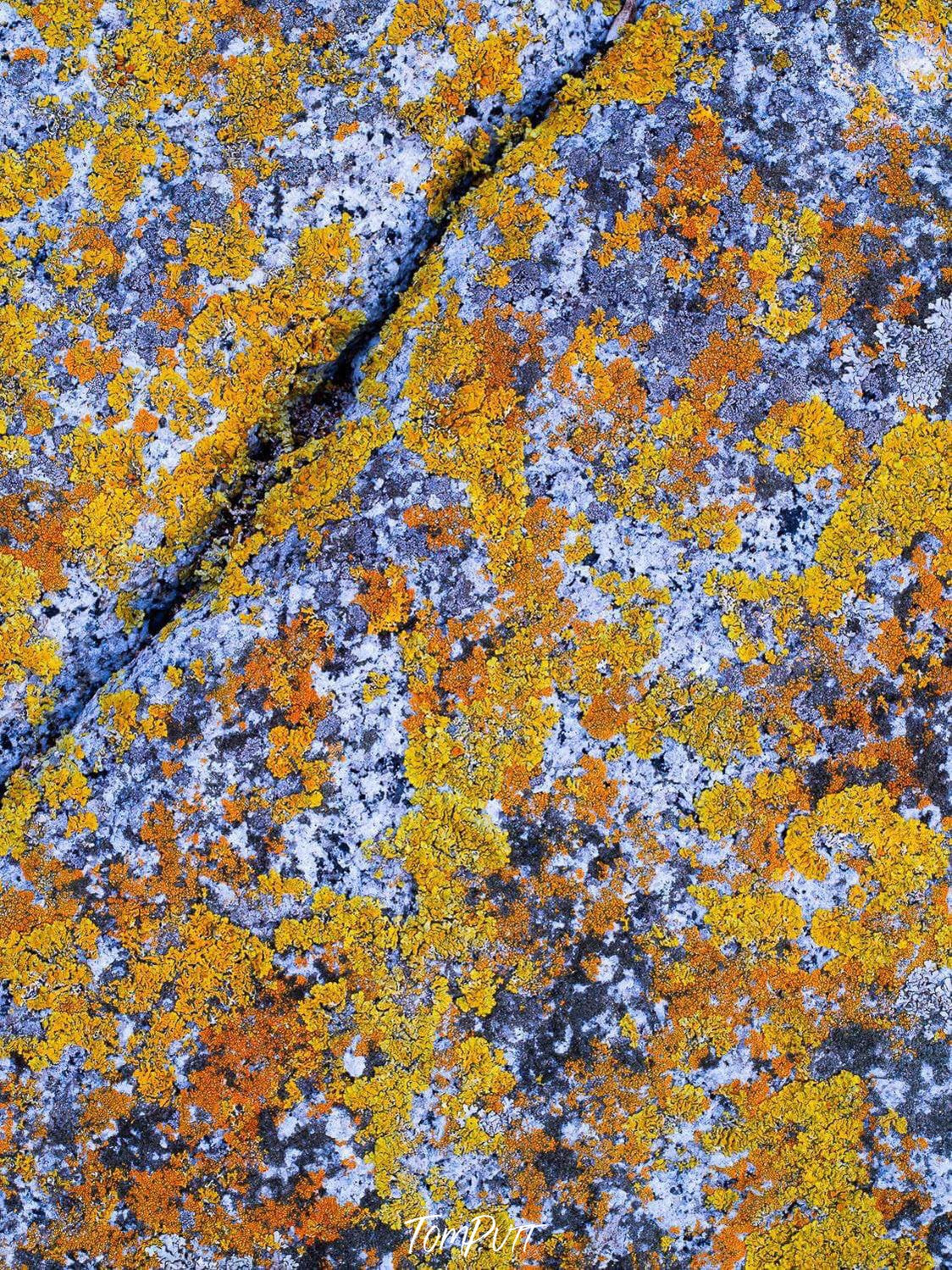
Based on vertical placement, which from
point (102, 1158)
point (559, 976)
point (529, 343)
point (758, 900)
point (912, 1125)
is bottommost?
point (102, 1158)

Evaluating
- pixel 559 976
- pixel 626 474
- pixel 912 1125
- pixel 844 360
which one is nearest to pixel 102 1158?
pixel 559 976

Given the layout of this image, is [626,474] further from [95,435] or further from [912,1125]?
[912,1125]

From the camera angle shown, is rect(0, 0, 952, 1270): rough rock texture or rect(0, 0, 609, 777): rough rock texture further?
rect(0, 0, 609, 777): rough rock texture

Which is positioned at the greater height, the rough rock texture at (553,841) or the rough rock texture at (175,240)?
the rough rock texture at (175,240)

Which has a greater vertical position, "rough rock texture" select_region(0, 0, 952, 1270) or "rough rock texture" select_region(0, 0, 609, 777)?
"rough rock texture" select_region(0, 0, 609, 777)
